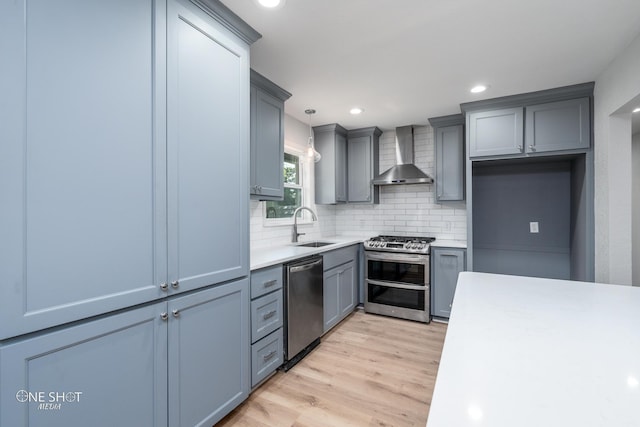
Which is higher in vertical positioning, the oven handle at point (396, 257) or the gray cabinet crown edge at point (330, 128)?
the gray cabinet crown edge at point (330, 128)

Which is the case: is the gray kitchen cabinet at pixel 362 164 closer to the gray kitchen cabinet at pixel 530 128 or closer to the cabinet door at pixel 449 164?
the cabinet door at pixel 449 164

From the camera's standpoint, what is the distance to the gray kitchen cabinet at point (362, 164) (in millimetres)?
4062

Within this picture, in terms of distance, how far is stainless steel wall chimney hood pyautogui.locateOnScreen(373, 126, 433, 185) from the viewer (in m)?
3.70

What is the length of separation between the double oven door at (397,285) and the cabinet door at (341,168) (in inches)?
35.0

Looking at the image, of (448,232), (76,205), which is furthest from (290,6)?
(448,232)

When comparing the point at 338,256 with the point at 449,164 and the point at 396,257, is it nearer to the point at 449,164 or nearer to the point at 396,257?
the point at 396,257

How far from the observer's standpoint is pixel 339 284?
331 centimetres

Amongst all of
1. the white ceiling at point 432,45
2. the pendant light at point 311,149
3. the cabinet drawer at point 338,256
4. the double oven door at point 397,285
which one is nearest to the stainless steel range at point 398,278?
the double oven door at point 397,285

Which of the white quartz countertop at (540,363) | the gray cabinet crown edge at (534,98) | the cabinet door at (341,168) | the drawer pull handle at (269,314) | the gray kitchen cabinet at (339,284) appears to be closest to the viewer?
the white quartz countertop at (540,363)

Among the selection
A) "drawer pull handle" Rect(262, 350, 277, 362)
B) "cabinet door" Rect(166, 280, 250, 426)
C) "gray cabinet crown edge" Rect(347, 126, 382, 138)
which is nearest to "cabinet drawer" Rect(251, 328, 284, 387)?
"drawer pull handle" Rect(262, 350, 277, 362)

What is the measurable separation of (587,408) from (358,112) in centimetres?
323

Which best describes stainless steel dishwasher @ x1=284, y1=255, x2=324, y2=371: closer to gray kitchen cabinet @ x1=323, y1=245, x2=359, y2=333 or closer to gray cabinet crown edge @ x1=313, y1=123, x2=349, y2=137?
gray kitchen cabinet @ x1=323, y1=245, x2=359, y2=333

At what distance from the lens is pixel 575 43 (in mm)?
2010

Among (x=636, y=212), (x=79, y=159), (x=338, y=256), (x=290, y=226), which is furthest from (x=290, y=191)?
(x=636, y=212)
